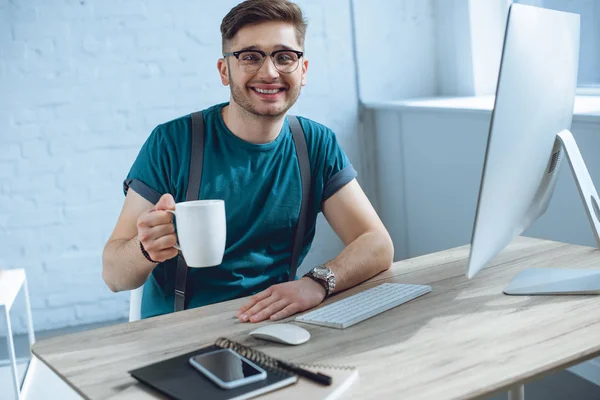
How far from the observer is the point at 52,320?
337 centimetres

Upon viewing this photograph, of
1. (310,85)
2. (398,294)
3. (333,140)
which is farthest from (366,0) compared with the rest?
(398,294)

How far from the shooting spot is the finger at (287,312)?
4.17ft

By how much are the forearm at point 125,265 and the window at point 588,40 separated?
6.99ft

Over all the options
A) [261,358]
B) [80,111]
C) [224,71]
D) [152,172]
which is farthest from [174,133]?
[80,111]

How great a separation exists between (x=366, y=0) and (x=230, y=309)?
272 centimetres

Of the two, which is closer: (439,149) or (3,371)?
(3,371)

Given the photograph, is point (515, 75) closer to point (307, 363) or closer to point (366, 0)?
point (307, 363)

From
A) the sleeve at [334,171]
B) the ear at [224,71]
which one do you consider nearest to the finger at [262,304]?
the sleeve at [334,171]

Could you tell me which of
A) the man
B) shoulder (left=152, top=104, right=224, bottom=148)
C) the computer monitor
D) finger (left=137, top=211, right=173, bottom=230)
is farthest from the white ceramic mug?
shoulder (left=152, top=104, right=224, bottom=148)

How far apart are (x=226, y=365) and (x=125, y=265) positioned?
0.63m

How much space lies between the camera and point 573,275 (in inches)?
53.4

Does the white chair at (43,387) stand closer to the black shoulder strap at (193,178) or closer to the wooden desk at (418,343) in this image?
the black shoulder strap at (193,178)

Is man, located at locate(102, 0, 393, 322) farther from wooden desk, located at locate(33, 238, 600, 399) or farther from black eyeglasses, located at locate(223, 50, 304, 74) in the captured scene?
wooden desk, located at locate(33, 238, 600, 399)

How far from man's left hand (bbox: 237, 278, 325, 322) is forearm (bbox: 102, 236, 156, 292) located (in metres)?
0.30
